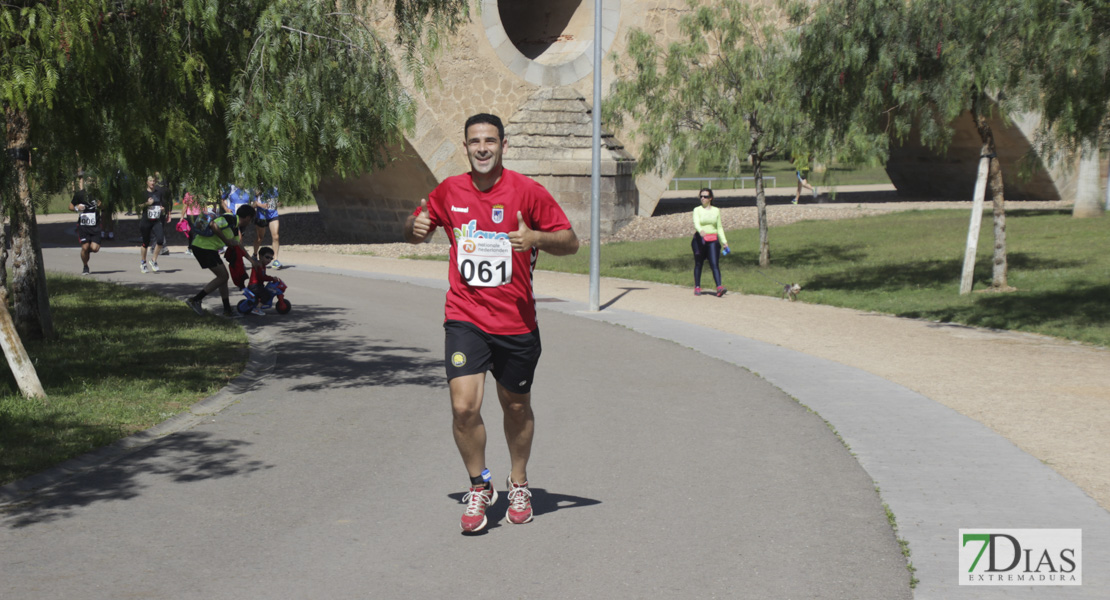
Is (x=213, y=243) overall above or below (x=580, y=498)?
A: above

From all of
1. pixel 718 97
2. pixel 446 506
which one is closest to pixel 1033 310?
pixel 718 97

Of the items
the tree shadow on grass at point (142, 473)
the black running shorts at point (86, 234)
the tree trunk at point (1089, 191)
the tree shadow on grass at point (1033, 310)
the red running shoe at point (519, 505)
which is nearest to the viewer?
the red running shoe at point (519, 505)

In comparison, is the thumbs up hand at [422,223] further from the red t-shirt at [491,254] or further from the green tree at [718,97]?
the green tree at [718,97]

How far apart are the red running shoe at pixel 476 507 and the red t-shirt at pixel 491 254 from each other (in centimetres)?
83

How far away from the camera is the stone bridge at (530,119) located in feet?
88.4

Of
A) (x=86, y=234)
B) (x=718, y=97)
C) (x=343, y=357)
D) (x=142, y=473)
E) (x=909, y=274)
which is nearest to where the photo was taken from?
(x=142, y=473)

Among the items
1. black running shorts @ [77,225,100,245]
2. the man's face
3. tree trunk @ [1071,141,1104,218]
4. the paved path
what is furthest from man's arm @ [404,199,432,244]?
tree trunk @ [1071,141,1104,218]

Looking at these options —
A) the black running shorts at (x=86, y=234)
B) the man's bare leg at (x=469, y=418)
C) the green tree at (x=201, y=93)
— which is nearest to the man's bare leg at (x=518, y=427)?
the man's bare leg at (x=469, y=418)

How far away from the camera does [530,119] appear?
2764 cm

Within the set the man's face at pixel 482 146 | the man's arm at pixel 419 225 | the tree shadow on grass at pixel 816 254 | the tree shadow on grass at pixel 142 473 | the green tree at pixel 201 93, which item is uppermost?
the green tree at pixel 201 93

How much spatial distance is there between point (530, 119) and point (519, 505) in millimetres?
22749

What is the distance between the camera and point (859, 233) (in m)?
26.2

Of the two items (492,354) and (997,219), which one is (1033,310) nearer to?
(997,219)

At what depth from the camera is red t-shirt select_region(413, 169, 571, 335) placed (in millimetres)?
5371
